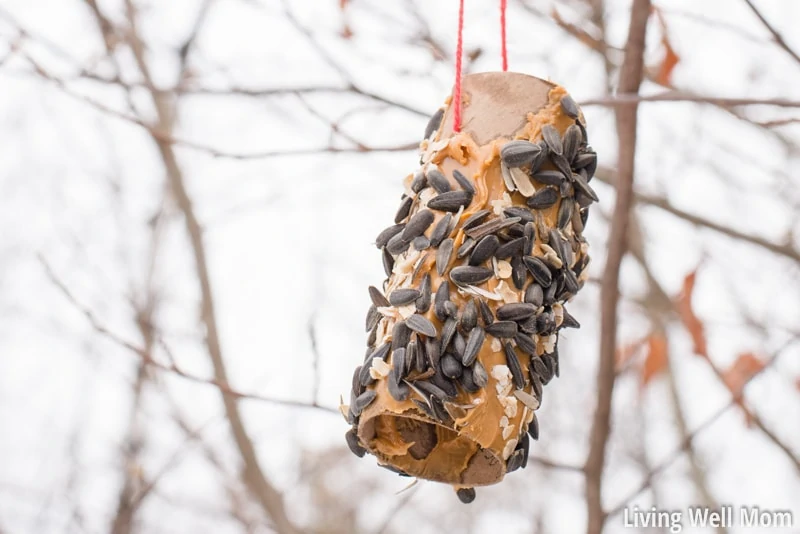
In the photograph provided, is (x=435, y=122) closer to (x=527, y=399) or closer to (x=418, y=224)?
(x=418, y=224)

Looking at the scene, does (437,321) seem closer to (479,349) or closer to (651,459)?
(479,349)

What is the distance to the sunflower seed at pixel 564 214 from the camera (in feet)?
4.78

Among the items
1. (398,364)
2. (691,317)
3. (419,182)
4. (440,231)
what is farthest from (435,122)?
(691,317)

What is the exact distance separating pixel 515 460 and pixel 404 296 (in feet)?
1.09

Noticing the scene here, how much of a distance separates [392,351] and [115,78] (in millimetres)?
1249

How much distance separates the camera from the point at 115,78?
7.14 ft

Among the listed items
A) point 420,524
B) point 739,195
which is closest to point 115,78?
point 739,195

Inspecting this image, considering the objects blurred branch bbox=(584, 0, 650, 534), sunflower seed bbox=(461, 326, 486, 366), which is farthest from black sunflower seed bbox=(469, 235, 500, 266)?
blurred branch bbox=(584, 0, 650, 534)

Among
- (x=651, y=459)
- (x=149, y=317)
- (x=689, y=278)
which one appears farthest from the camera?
(x=651, y=459)

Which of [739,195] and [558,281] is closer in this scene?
[558,281]

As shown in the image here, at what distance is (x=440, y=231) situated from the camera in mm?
1379

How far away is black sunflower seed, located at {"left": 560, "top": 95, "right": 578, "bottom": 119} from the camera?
58.1 inches

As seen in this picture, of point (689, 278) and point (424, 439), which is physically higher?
point (689, 278)

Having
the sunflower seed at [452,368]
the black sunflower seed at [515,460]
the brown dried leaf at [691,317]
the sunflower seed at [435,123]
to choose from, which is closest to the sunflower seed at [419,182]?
the sunflower seed at [435,123]
